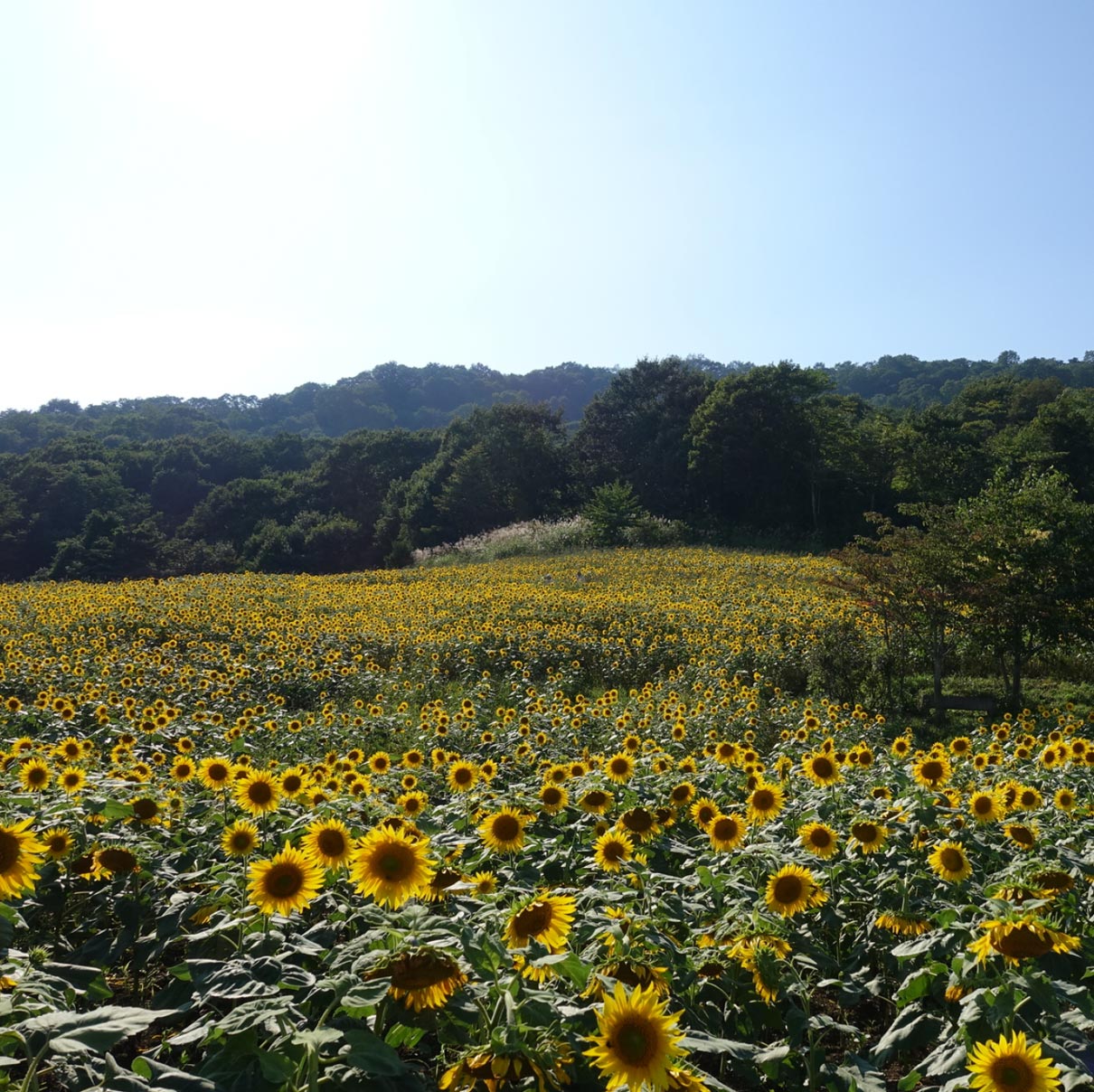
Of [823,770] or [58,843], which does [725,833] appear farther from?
[58,843]

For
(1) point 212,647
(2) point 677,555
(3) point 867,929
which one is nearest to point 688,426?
(2) point 677,555

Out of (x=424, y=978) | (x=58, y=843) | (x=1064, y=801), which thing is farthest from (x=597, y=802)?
(x=1064, y=801)

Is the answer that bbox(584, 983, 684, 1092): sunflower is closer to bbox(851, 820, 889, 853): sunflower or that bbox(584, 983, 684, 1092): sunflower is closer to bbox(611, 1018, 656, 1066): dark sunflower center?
bbox(611, 1018, 656, 1066): dark sunflower center

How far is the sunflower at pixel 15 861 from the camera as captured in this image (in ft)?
5.86

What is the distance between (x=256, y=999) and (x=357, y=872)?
39 centimetres

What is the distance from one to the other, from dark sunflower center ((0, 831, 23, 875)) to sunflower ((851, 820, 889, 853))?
92.2 inches

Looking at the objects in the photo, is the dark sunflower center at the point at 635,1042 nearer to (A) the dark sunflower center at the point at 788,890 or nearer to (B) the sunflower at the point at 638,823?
(A) the dark sunflower center at the point at 788,890

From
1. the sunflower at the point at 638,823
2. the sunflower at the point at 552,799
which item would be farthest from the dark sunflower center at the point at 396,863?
the sunflower at the point at 552,799

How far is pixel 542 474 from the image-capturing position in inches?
1323

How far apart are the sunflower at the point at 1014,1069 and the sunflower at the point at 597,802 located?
4.96 feet

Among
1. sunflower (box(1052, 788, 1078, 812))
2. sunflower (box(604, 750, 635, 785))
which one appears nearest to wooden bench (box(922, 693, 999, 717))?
sunflower (box(1052, 788, 1078, 812))

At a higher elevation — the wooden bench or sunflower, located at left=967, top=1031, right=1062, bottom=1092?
sunflower, located at left=967, top=1031, right=1062, bottom=1092

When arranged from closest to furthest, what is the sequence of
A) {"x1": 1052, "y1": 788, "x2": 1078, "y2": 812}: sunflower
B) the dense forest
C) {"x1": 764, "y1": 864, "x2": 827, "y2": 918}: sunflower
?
{"x1": 764, "y1": 864, "x2": 827, "y2": 918}: sunflower < {"x1": 1052, "y1": 788, "x2": 1078, "y2": 812}: sunflower < the dense forest

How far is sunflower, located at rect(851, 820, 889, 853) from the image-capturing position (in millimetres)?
2539
